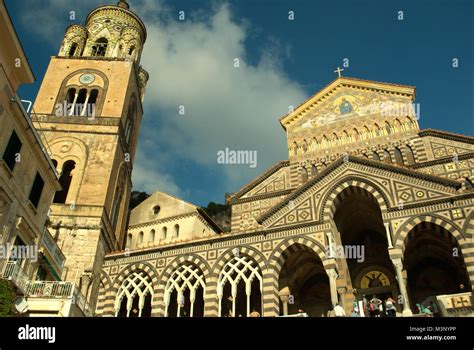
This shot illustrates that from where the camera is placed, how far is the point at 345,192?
22562mm

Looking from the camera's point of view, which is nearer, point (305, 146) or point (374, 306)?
point (374, 306)

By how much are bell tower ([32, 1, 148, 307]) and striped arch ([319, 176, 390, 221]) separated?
522 inches

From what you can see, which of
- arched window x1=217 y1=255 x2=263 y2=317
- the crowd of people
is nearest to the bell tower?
arched window x1=217 y1=255 x2=263 y2=317

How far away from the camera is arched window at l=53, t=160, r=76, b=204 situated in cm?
2795

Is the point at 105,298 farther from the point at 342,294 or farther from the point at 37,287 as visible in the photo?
the point at 342,294

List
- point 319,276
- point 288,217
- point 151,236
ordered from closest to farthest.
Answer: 1. point 288,217
2. point 319,276
3. point 151,236

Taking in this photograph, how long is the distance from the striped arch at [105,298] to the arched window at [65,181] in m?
5.99

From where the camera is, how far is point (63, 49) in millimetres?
36500

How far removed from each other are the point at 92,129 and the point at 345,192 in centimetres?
1812

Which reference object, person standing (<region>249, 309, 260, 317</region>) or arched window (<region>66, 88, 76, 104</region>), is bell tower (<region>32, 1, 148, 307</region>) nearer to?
arched window (<region>66, 88, 76, 104</region>)

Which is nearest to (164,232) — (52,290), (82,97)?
(82,97)

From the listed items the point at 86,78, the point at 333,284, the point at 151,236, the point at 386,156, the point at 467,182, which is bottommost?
the point at 333,284

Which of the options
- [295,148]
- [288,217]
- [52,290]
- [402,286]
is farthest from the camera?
[295,148]
